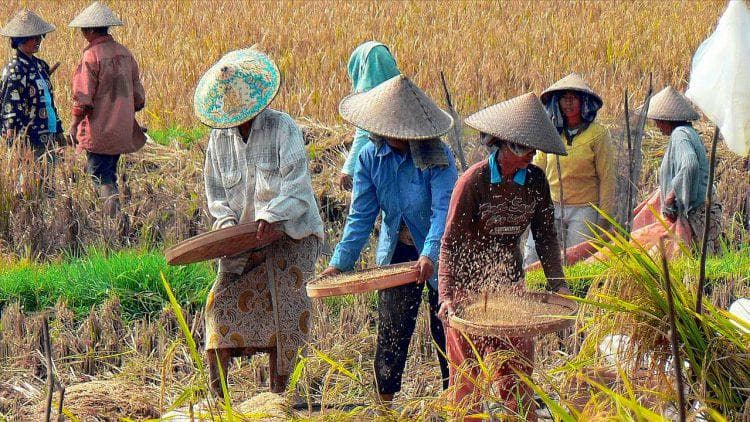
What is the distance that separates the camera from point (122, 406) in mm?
4863

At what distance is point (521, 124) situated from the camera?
162 inches

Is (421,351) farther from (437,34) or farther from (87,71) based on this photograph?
(437,34)

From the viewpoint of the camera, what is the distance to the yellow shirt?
6395mm

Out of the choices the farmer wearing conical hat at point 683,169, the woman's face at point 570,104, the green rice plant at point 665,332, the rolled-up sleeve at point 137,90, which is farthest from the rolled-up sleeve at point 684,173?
the rolled-up sleeve at point 137,90

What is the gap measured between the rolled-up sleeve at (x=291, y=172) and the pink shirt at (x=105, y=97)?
10.4ft

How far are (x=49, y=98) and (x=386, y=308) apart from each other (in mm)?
4253

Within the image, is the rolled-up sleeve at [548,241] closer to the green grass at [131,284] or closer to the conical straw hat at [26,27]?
the green grass at [131,284]

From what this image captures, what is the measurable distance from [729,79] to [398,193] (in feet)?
7.86

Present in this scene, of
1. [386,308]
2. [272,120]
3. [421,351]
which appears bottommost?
[421,351]

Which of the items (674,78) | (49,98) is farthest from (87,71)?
(674,78)

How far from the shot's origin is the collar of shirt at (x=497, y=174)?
4160mm

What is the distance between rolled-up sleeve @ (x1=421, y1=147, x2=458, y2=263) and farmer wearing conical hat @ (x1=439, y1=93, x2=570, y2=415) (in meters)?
0.29

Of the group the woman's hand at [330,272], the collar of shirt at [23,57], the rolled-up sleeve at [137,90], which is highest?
the collar of shirt at [23,57]

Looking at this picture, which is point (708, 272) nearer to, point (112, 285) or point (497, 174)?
point (497, 174)
